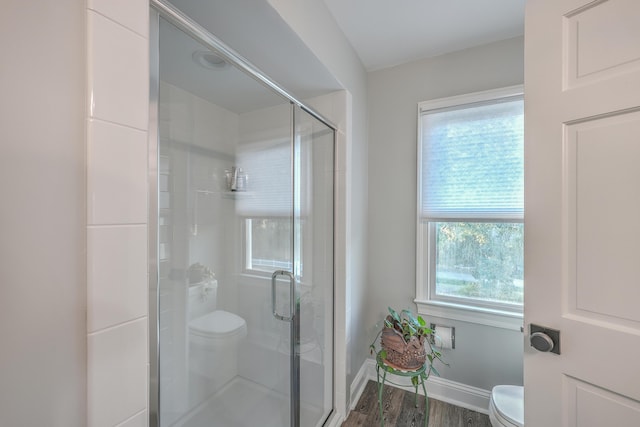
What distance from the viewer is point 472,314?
1782mm

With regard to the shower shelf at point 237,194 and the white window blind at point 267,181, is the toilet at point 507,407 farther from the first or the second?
the shower shelf at point 237,194

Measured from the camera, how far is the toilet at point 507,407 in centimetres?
124

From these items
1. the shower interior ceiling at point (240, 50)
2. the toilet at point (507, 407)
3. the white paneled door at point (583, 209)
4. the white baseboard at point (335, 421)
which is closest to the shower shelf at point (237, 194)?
the shower interior ceiling at point (240, 50)

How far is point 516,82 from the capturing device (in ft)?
5.50

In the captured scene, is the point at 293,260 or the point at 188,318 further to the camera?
the point at 293,260

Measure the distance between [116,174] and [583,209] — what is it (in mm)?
1286

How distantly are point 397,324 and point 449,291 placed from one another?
0.56 metres

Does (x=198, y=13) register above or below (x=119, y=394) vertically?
above

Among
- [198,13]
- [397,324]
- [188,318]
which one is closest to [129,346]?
[188,318]

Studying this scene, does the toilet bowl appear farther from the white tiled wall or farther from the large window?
the large window

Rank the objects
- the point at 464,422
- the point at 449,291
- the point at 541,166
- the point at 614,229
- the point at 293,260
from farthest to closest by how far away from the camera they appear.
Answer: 1. the point at 449,291
2. the point at 464,422
3. the point at 293,260
4. the point at 541,166
5. the point at 614,229

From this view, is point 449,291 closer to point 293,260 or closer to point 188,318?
point 293,260

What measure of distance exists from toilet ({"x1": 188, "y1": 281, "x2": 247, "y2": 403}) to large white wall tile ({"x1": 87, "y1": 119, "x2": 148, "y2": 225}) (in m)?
0.93

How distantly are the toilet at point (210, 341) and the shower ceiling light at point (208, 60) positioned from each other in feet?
3.45
